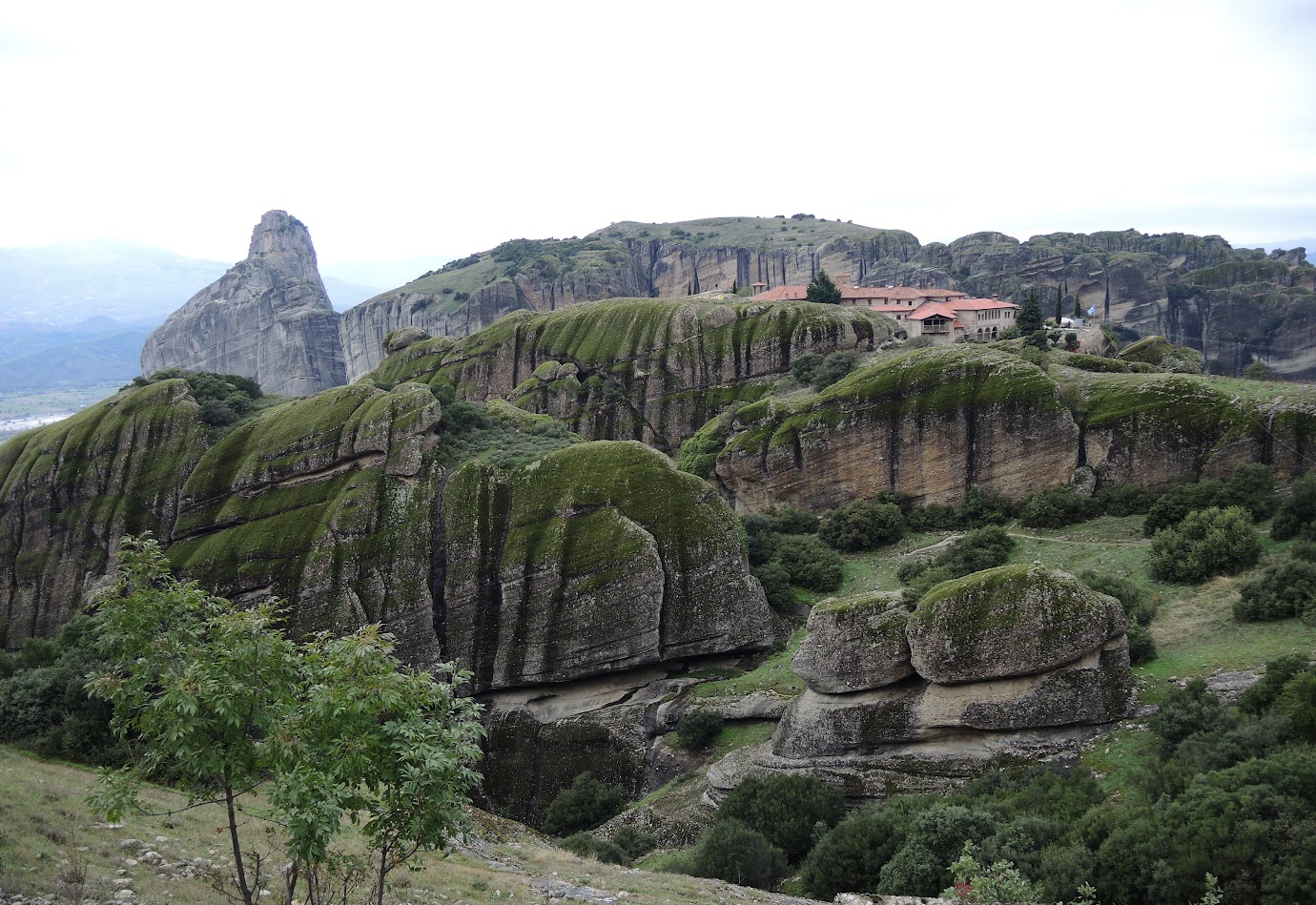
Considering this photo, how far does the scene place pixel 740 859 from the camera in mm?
20922

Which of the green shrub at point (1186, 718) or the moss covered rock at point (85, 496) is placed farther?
the moss covered rock at point (85, 496)

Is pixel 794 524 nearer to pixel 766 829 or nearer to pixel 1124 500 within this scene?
pixel 1124 500

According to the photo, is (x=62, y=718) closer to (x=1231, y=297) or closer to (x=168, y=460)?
(x=168, y=460)

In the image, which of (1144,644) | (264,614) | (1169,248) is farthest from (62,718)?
(1169,248)

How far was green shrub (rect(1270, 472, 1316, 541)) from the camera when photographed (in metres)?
29.2

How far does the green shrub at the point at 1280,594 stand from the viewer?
80.6 ft

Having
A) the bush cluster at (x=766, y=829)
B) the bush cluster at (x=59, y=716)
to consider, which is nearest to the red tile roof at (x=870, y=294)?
the bush cluster at (x=766, y=829)

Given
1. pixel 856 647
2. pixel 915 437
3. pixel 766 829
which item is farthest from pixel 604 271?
pixel 766 829

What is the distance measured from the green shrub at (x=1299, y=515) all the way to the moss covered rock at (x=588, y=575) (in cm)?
1879

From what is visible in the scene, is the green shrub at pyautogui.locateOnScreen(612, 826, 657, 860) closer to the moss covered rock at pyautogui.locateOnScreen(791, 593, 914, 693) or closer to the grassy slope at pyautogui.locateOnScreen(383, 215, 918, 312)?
the moss covered rock at pyautogui.locateOnScreen(791, 593, 914, 693)

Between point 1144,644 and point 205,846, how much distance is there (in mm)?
24901

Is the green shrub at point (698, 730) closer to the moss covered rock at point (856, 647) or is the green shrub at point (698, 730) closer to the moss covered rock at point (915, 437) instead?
the moss covered rock at point (856, 647)

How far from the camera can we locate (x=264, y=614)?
32.6 ft

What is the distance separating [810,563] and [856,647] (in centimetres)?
1504
